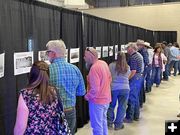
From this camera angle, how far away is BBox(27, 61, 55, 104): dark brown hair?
7.46ft

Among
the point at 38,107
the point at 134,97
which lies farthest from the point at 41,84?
the point at 134,97

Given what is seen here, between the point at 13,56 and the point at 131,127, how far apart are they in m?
3.09

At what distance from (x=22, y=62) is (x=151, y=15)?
1563 centimetres

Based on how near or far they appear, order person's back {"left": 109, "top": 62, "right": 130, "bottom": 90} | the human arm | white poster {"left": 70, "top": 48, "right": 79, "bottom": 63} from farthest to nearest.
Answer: white poster {"left": 70, "top": 48, "right": 79, "bottom": 63} < person's back {"left": 109, "top": 62, "right": 130, "bottom": 90} < the human arm

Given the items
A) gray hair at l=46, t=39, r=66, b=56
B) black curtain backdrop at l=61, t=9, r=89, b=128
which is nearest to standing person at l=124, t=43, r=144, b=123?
black curtain backdrop at l=61, t=9, r=89, b=128

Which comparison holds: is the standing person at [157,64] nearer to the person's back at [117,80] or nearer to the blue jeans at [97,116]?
the person's back at [117,80]

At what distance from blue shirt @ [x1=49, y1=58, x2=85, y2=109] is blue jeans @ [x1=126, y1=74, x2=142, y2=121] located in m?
2.73

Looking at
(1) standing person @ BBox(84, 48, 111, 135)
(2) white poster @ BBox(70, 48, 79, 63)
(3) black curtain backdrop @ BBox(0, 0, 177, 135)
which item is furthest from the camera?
(2) white poster @ BBox(70, 48, 79, 63)

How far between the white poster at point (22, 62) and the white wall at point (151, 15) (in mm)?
15075

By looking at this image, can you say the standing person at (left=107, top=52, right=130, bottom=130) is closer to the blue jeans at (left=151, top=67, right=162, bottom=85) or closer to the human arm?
the human arm

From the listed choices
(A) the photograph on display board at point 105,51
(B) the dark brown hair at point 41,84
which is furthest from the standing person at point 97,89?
(A) the photograph on display board at point 105,51

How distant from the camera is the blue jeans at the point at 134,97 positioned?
573 centimetres

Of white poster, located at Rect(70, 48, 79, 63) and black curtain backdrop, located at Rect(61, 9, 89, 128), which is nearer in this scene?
black curtain backdrop, located at Rect(61, 9, 89, 128)

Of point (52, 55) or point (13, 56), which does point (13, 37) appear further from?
point (52, 55)
